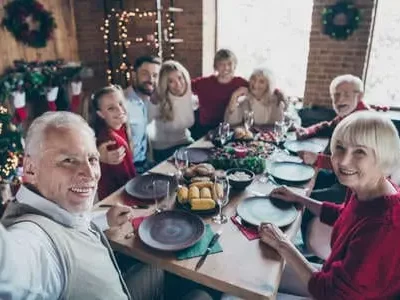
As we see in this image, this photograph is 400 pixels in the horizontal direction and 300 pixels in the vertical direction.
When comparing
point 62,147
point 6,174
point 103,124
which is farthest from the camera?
point 6,174

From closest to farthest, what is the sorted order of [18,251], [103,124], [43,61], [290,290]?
[18,251] → [290,290] → [103,124] → [43,61]

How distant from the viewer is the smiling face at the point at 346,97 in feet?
8.11

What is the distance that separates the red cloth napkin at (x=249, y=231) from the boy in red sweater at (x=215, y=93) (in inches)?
78.4

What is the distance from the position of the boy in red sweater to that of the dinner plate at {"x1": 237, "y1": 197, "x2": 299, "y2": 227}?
1.84 m

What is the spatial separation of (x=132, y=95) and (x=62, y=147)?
1.77 metres

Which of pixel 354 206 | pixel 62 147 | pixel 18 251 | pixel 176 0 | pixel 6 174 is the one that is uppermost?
pixel 176 0

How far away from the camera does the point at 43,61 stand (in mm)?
4070

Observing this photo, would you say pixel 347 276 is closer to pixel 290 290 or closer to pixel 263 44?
pixel 290 290

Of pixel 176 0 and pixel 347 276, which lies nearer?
pixel 347 276

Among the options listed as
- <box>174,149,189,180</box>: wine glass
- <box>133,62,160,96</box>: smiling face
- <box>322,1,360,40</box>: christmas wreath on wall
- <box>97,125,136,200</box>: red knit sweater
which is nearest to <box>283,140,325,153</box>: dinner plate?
<box>174,149,189,180</box>: wine glass

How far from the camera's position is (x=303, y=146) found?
8.01 ft

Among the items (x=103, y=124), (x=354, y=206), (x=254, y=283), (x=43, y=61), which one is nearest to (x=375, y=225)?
(x=354, y=206)

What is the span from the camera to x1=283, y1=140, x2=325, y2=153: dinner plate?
7.76ft

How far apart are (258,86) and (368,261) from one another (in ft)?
6.99
